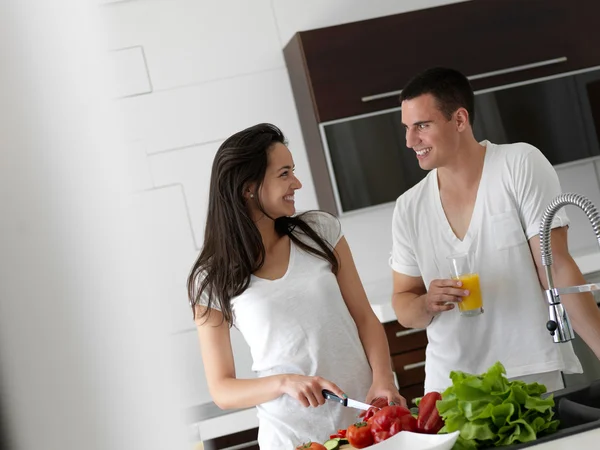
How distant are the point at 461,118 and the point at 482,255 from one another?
32 centimetres

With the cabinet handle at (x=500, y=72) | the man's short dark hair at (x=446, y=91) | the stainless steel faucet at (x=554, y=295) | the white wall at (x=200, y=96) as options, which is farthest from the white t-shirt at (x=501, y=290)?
the white wall at (x=200, y=96)

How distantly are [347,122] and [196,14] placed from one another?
2.24 ft

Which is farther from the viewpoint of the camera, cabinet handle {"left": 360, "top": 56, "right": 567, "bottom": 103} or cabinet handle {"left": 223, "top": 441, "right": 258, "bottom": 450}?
cabinet handle {"left": 360, "top": 56, "right": 567, "bottom": 103}

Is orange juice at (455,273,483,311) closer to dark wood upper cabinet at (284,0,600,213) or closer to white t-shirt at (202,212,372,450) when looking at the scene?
white t-shirt at (202,212,372,450)

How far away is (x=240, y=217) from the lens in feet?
4.72

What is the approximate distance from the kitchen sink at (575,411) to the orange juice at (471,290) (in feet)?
1.35

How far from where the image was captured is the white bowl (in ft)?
2.89

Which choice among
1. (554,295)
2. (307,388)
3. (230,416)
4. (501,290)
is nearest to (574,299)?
(501,290)

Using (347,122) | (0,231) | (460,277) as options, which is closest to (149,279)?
(0,231)

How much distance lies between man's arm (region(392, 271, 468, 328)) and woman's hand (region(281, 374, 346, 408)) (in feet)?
1.41

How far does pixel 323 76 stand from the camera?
239cm

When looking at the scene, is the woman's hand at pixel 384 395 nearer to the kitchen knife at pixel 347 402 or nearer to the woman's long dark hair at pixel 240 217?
the kitchen knife at pixel 347 402

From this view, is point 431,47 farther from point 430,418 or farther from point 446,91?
point 430,418

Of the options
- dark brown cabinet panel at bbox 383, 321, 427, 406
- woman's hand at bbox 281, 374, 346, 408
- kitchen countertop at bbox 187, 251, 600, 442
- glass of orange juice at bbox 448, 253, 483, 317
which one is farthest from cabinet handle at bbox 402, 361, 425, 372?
woman's hand at bbox 281, 374, 346, 408
